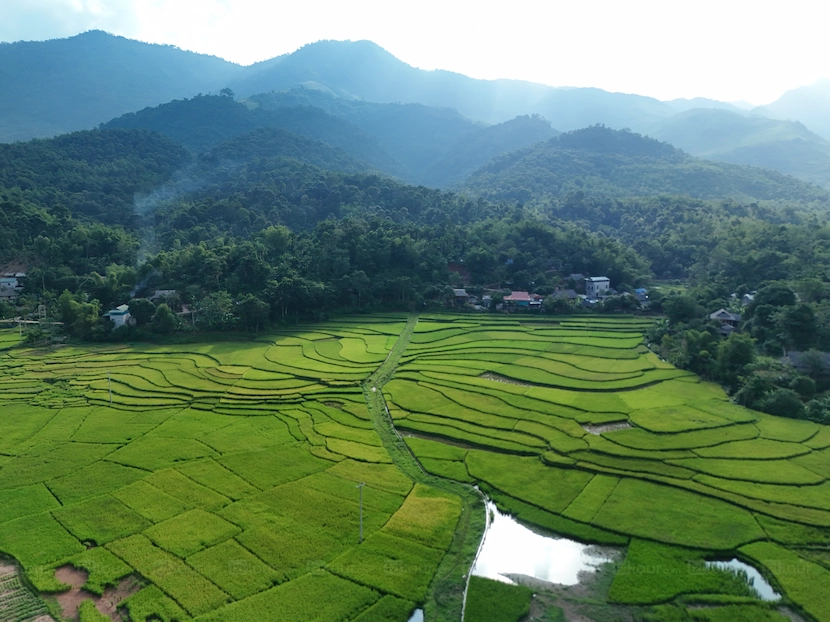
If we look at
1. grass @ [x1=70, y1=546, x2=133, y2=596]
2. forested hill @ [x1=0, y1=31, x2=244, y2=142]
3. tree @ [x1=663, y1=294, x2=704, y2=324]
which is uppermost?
forested hill @ [x1=0, y1=31, x2=244, y2=142]

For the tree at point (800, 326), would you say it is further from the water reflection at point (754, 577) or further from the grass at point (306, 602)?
the grass at point (306, 602)

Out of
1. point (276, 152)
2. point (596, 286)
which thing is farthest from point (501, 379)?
point (276, 152)

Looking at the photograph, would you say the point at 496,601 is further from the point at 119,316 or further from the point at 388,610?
the point at 119,316

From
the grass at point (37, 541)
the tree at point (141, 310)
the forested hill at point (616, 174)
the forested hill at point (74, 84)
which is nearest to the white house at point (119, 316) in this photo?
the tree at point (141, 310)

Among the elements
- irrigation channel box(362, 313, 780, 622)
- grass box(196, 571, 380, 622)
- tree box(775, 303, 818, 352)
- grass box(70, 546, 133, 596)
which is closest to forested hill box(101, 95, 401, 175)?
tree box(775, 303, 818, 352)

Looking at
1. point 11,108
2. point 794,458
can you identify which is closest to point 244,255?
point 794,458

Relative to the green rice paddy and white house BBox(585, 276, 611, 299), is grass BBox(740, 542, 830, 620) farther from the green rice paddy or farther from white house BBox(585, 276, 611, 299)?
white house BBox(585, 276, 611, 299)
